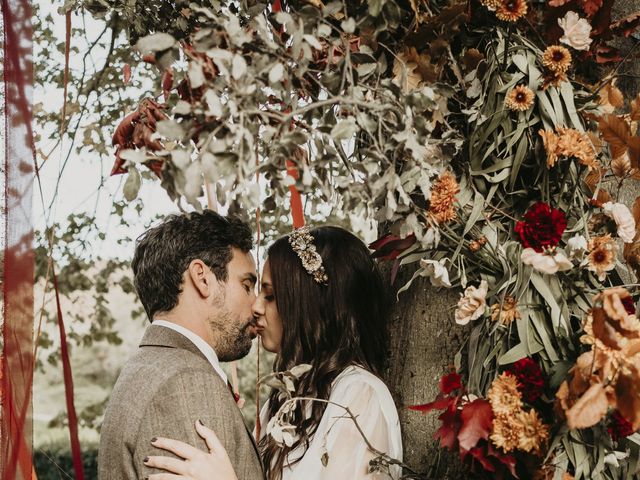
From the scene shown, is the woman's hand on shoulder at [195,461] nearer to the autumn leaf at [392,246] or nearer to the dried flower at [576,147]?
the autumn leaf at [392,246]

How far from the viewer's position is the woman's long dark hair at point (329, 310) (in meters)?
2.30

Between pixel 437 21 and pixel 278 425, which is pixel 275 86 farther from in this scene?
pixel 278 425

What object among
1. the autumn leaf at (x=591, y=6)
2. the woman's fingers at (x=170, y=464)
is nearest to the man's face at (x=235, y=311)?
the woman's fingers at (x=170, y=464)

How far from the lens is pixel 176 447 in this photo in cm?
→ 175

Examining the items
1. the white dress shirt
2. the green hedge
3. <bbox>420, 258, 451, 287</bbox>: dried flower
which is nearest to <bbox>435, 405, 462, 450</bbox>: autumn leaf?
<bbox>420, 258, 451, 287</bbox>: dried flower

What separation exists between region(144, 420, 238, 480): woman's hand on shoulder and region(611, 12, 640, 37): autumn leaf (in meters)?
1.39

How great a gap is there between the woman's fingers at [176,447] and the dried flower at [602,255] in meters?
1.04

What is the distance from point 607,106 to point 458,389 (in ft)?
2.38

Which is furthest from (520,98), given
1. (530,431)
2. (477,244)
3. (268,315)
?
(268,315)

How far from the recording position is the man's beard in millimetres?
2105

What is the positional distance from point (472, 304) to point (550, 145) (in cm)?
38

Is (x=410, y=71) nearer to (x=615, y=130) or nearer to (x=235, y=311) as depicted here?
(x=615, y=130)

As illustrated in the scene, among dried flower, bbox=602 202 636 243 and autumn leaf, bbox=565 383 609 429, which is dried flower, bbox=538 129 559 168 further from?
autumn leaf, bbox=565 383 609 429

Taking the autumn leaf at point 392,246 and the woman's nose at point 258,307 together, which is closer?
the autumn leaf at point 392,246
